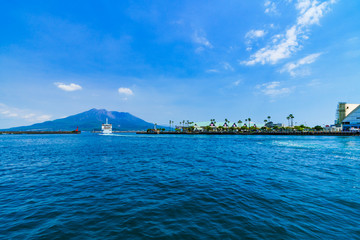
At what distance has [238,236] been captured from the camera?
19.5 feet

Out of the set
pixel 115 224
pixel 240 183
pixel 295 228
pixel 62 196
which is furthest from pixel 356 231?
pixel 62 196

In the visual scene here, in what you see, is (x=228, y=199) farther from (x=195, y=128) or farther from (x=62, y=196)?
(x=195, y=128)

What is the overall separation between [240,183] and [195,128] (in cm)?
17448

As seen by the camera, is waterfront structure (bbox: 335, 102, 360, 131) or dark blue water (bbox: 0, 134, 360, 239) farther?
waterfront structure (bbox: 335, 102, 360, 131)

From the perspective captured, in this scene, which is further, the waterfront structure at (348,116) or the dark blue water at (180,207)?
the waterfront structure at (348,116)

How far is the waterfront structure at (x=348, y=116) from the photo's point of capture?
119m

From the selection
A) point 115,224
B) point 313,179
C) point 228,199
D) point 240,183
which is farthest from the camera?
point 313,179

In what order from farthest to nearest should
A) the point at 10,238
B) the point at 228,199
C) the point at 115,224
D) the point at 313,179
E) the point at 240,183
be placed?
the point at 313,179
the point at 240,183
the point at 228,199
the point at 115,224
the point at 10,238

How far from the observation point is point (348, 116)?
414ft

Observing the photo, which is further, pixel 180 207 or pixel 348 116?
pixel 348 116

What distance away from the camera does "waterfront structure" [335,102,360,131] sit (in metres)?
119

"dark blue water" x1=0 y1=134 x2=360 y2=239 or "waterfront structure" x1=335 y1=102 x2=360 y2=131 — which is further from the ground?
"waterfront structure" x1=335 y1=102 x2=360 y2=131

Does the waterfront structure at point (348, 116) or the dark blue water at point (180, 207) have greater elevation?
the waterfront structure at point (348, 116)

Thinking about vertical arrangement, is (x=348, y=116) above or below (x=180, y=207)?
above
